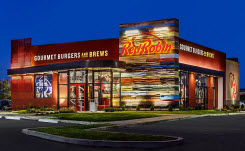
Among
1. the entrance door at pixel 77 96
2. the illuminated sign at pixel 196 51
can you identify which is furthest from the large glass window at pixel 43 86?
the illuminated sign at pixel 196 51

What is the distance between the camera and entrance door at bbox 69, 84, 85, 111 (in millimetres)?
37744

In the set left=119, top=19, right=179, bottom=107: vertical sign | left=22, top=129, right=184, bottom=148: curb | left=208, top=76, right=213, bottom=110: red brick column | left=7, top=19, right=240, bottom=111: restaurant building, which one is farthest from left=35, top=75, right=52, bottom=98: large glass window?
left=22, top=129, right=184, bottom=148: curb

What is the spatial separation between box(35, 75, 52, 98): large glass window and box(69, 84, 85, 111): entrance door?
Answer: 20.5ft

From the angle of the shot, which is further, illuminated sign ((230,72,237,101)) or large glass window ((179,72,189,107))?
illuminated sign ((230,72,237,101))

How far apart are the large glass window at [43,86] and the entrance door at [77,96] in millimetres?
6262

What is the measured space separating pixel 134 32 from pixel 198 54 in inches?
383

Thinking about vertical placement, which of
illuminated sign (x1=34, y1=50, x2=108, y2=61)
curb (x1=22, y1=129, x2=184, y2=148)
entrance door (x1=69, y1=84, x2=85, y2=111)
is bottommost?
curb (x1=22, y1=129, x2=184, y2=148)

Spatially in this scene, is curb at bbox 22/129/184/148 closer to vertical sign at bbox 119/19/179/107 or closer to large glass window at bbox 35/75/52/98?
vertical sign at bbox 119/19/179/107

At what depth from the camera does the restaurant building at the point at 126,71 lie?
120 ft

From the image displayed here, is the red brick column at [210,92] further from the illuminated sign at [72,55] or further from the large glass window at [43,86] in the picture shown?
the large glass window at [43,86]

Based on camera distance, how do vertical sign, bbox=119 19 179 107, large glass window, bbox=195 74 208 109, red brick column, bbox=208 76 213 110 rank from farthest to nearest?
red brick column, bbox=208 76 213 110, large glass window, bbox=195 74 208 109, vertical sign, bbox=119 19 179 107

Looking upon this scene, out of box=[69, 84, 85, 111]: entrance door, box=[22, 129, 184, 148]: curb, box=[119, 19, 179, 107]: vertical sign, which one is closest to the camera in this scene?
box=[22, 129, 184, 148]: curb

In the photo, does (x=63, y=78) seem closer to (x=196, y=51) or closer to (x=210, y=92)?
(x=196, y=51)

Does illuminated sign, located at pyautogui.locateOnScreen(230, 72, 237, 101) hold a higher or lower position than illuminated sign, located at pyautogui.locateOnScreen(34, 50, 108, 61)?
lower
